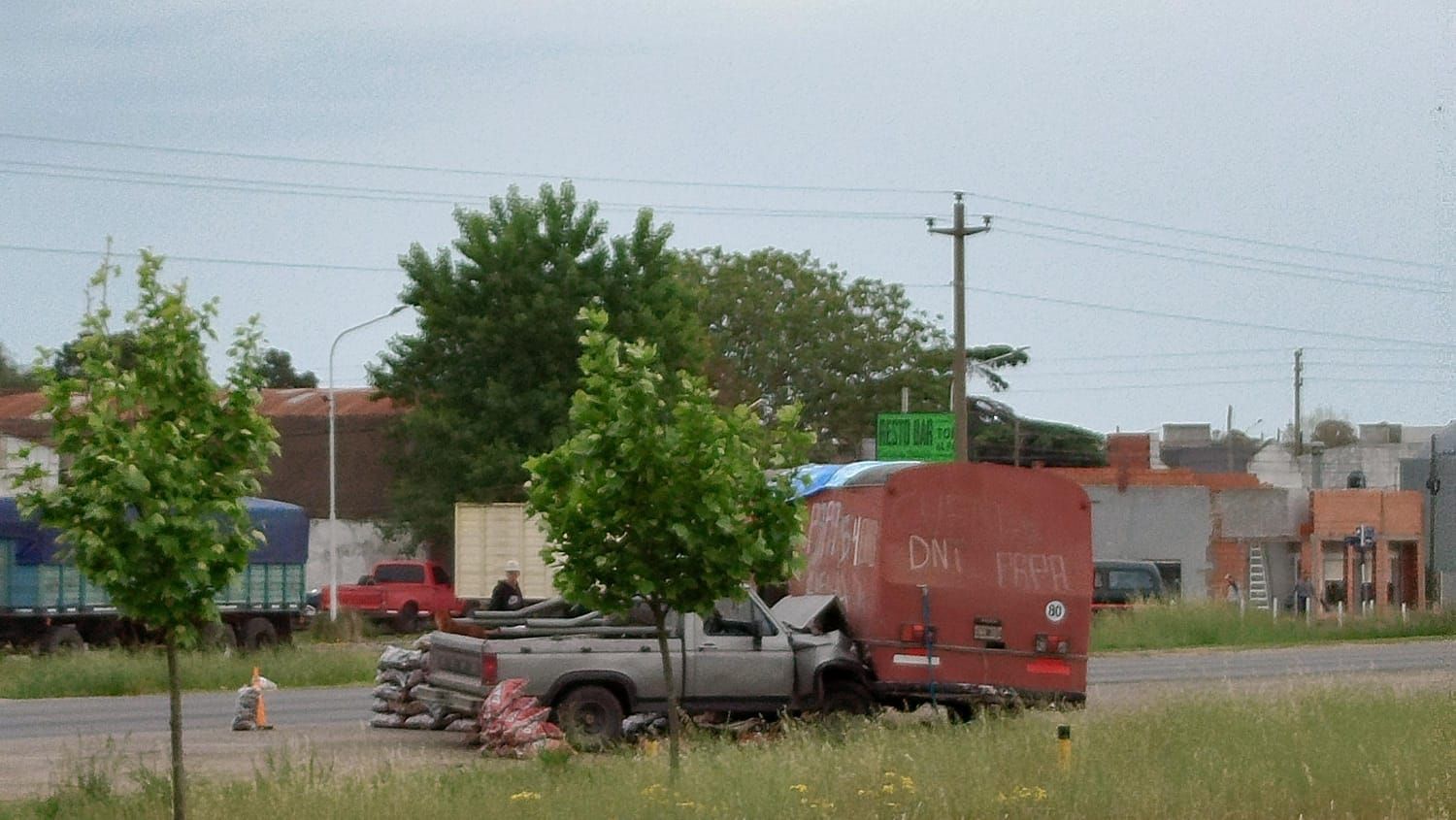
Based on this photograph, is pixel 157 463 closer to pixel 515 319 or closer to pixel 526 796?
pixel 526 796

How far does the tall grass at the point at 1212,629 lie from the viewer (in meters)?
44.0

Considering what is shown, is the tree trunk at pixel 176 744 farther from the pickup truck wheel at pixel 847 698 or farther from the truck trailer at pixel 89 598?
the truck trailer at pixel 89 598

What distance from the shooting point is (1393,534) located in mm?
68250

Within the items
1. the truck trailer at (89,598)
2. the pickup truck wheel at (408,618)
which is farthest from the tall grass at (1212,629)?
the pickup truck wheel at (408,618)

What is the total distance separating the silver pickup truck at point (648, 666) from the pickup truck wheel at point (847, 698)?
1cm

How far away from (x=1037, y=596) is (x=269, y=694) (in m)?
13.6

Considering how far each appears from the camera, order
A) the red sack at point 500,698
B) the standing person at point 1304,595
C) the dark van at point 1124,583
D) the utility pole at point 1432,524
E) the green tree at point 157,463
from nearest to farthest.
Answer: the green tree at point 157,463 → the red sack at point 500,698 → the dark van at point 1124,583 → the utility pole at point 1432,524 → the standing person at point 1304,595

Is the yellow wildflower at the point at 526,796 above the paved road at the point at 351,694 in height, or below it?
above

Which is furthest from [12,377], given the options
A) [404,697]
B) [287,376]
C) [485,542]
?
[404,697]

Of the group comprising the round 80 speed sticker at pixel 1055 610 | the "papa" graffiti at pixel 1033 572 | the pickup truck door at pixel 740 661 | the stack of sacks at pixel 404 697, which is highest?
the "papa" graffiti at pixel 1033 572

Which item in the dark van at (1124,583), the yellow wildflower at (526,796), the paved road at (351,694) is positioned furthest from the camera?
the dark van at (1124,583)

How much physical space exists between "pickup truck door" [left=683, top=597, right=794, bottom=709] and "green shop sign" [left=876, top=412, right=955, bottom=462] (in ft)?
102

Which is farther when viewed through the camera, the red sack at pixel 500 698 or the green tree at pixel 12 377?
the green tree at pixel 12 377

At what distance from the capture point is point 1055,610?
2134 cm
